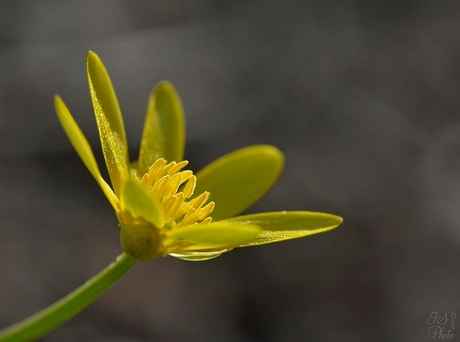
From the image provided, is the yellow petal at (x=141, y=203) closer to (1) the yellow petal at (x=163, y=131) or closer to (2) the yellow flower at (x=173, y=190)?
(2) the yellow flower at (x=173, y=190)

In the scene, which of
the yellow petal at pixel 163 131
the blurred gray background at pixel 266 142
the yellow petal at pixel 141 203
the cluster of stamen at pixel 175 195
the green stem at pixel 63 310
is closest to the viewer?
the green stem at pixel 63 310

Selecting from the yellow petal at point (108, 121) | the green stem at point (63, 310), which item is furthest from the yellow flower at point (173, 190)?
the green stem at point (63, 310)

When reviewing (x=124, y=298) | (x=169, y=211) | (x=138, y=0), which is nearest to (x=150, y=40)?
(x=138, y=0)

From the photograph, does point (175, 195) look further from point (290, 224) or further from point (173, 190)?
point (290, 224)

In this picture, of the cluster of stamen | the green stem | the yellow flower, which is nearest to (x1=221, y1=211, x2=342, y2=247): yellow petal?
the yellow flower

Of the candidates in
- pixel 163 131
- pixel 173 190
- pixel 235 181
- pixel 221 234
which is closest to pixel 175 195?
pixel 173 190

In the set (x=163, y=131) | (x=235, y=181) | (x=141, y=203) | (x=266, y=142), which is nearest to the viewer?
(x=141, y=203)

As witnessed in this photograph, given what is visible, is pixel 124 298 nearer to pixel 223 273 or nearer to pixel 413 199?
pixel 223 273
